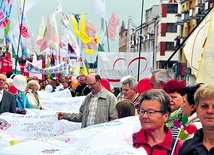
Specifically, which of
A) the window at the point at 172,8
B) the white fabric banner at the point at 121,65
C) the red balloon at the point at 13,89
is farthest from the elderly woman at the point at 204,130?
the window at the point at 172,8

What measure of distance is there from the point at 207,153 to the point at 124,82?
5.19 meters

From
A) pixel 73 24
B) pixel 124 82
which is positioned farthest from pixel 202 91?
pixel 73 24

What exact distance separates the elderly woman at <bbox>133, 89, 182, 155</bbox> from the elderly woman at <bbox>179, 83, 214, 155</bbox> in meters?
0.35

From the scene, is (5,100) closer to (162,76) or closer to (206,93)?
(162,76)

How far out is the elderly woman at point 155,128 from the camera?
4.91 metres

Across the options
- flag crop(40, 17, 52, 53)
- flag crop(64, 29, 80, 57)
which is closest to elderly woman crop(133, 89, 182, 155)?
flag crop(40, 17, 52, 53)

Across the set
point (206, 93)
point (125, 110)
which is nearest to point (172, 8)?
point (125, 110)

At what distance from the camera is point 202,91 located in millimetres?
4594

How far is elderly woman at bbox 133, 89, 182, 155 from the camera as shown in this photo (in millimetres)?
4910

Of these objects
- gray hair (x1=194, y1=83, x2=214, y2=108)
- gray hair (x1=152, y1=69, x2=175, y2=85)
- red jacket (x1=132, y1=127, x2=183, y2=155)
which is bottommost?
red jacket (x1=132, y1=127, x2=183, y2=155)

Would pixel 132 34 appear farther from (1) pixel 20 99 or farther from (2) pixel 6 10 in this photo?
(1) pixel 20 99

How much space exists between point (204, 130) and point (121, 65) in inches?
535

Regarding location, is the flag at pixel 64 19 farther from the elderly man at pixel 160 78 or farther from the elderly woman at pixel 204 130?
the elderly woman at pixel 204 130

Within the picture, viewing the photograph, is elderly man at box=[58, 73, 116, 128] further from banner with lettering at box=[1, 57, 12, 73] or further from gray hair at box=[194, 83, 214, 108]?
banner with lettering at box=[1, 57, 12, 73]
